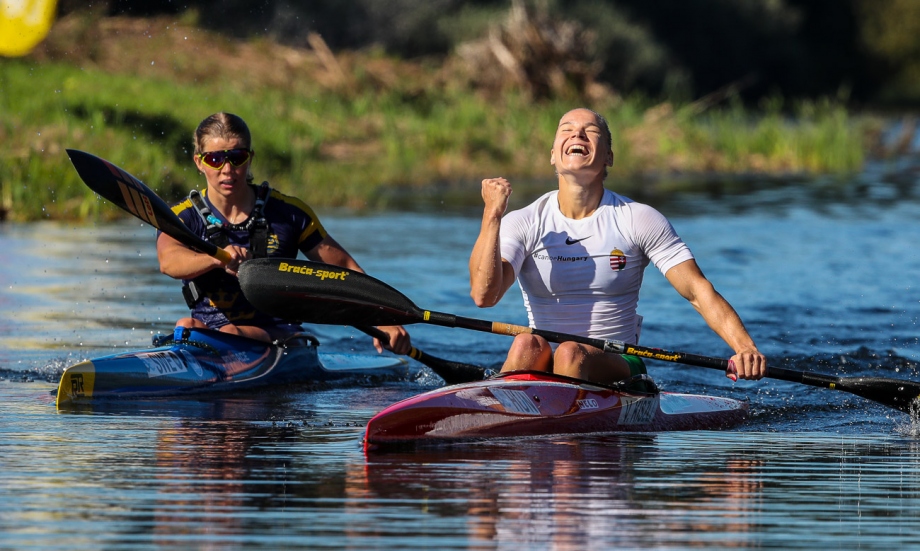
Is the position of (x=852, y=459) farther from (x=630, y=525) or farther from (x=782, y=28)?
(x=782, y=28)

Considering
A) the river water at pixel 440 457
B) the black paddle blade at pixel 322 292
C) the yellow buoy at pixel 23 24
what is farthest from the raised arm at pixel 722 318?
the yellow buoy at pixel 23 24

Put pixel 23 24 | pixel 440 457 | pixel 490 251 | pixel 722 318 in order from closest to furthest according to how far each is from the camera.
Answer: pixel 440 457, pixel 490 251, pixel 722 318, pixel 23 24

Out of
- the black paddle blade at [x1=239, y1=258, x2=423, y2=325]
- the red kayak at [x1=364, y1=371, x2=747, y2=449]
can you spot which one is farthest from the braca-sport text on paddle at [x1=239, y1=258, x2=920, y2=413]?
the red kayak at [x1=364, y1=371, x2=747, y2=449]

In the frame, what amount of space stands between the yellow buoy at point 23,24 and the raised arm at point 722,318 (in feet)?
68.2

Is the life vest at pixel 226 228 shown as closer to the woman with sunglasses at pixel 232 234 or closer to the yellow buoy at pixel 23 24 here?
the woman with sunglasses at pixel 232 234

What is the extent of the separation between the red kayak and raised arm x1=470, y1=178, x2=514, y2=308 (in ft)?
1.35

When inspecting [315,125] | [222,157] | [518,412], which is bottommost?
[518,412]

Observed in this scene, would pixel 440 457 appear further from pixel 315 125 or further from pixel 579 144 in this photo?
pixel 315 125

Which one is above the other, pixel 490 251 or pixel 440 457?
pixel 490 251

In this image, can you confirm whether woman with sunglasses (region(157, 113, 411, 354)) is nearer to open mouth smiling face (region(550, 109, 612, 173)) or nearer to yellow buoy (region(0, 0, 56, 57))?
open mouth smiling face (region(550, 109, 612, 173))

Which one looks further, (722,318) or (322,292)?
(322,292)

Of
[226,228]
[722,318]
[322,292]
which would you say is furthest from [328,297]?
[722,318]

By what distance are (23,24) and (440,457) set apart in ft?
78.8

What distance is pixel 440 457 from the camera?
593cm
